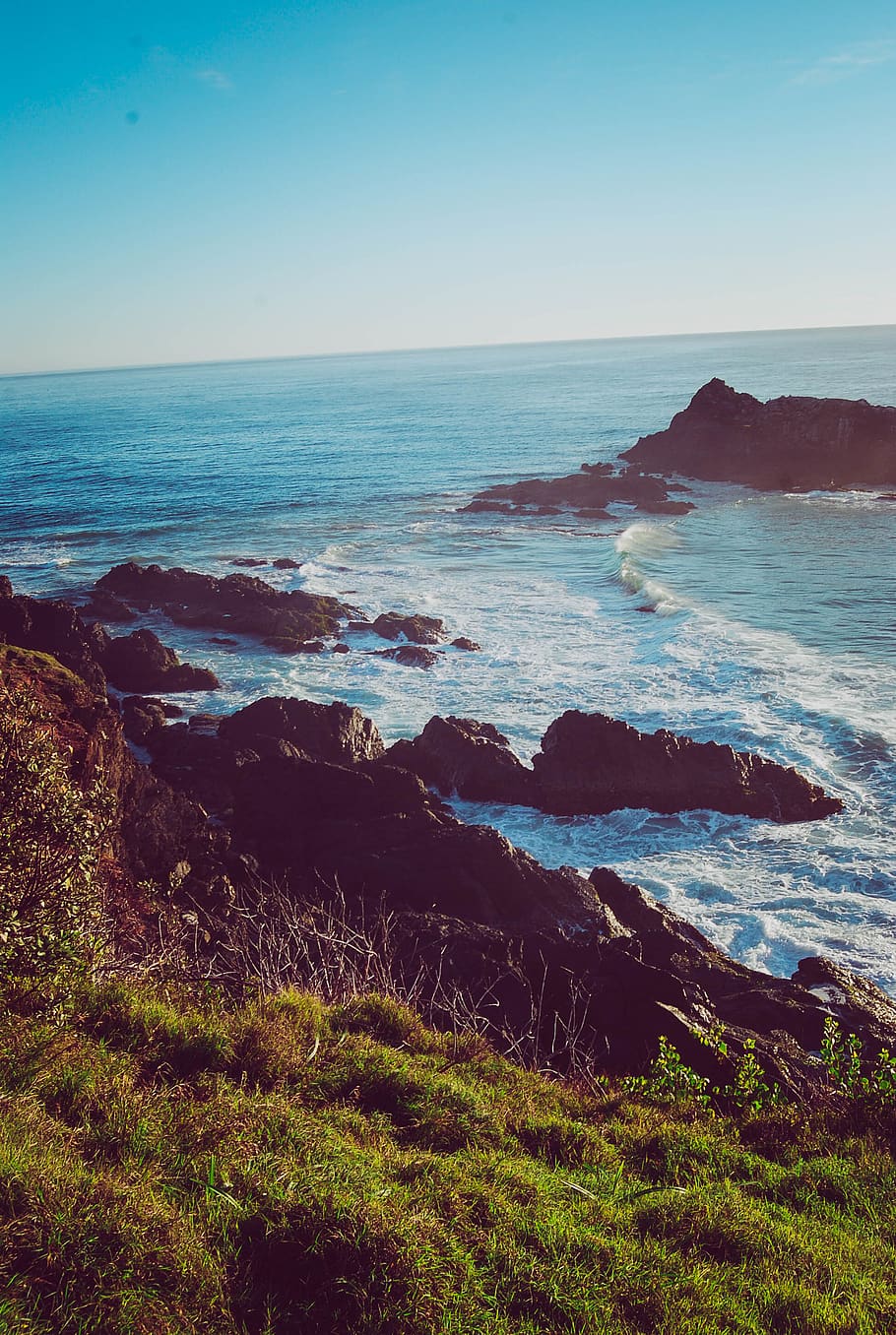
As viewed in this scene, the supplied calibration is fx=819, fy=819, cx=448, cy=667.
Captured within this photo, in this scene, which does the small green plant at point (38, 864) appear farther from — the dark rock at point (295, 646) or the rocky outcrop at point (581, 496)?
the rocky outcrop at point (581, 496)

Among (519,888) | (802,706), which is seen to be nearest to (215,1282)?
(519,888)

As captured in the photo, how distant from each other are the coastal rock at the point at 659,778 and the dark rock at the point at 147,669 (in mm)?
13351

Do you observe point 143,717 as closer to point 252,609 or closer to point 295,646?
point 295,646

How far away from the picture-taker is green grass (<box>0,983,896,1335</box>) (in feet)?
15.6

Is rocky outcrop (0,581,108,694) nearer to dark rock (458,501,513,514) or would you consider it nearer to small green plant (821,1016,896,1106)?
small green plant (821,1016,896,1106)

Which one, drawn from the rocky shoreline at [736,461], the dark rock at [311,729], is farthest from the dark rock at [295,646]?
the rocky shoreline at [736,461]

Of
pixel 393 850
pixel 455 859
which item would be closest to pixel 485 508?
pixel 393 850

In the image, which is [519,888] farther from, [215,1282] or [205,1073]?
[215,1282]

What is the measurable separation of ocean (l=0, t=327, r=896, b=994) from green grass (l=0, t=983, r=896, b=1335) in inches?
290

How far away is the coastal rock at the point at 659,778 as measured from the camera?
18.5m

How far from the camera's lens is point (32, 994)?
717cm

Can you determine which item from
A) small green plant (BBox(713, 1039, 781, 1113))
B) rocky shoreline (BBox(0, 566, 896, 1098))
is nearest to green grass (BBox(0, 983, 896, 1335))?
small green plant (BBox(713, 1039, 781, 1113))

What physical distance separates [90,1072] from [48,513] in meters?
58.6

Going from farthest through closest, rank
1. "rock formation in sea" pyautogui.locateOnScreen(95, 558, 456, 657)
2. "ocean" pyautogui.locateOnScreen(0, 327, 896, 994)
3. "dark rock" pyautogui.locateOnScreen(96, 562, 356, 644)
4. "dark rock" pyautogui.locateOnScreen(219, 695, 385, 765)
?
1. "dark rock" pyautogui.locateOnScreen(96, 562, 356, 644)
2. "rock formation in sea" pyautogui.locateOnScreen(95, 558, 456, 657)
3. "dark rock" pyautogui.locateOnScreen(219, 695, 385, 765)
4. "ocean" pyautogui.locateOnScreen(0, 327, 896, 994)
